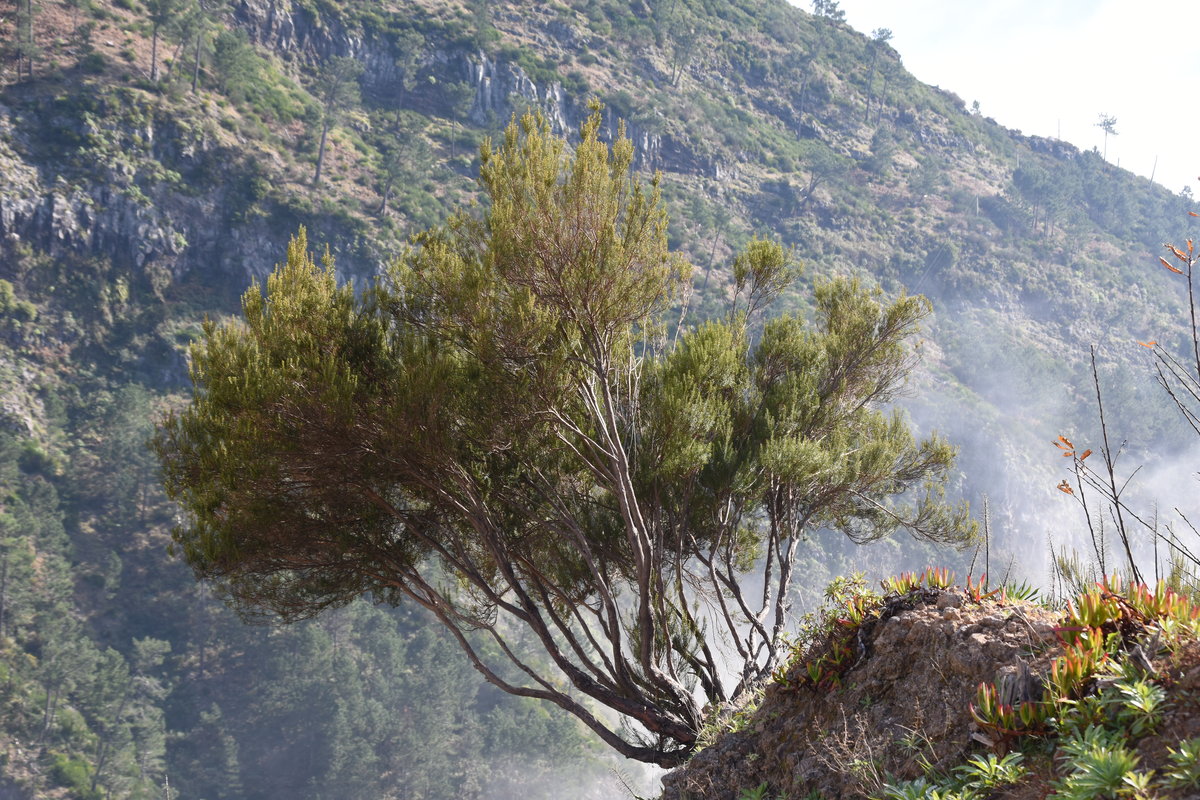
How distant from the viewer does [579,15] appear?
8856 cm

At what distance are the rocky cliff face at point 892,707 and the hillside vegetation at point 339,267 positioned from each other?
14.0m

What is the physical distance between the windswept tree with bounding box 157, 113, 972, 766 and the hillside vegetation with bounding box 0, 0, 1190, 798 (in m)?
10.9

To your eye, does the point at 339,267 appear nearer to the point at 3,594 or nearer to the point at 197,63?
the point at 197,63

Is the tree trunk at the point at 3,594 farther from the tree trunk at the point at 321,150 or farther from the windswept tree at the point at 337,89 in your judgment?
the windswept tree at the point at 337,89

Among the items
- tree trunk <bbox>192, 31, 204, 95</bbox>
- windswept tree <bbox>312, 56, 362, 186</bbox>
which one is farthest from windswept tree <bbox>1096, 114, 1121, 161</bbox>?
tree trunk <bbox>192, 31, 204, 95</bbox>

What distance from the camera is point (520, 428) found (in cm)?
662

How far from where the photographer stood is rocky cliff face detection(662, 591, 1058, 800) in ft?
10.4

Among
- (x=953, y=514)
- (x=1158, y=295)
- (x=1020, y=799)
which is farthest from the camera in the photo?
(x=1158, y=295)

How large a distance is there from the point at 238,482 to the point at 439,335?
182cm

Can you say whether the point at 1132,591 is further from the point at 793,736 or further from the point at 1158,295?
the point at 1158,295

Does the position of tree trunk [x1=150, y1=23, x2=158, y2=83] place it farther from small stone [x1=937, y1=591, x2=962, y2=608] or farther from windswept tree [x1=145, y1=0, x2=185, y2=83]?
small stone [x1=937, y1=591, x2=962, y2=608]

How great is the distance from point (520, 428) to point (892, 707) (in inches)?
148

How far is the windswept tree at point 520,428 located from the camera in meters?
6.07

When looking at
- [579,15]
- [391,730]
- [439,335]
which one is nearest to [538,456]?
[439,335]
